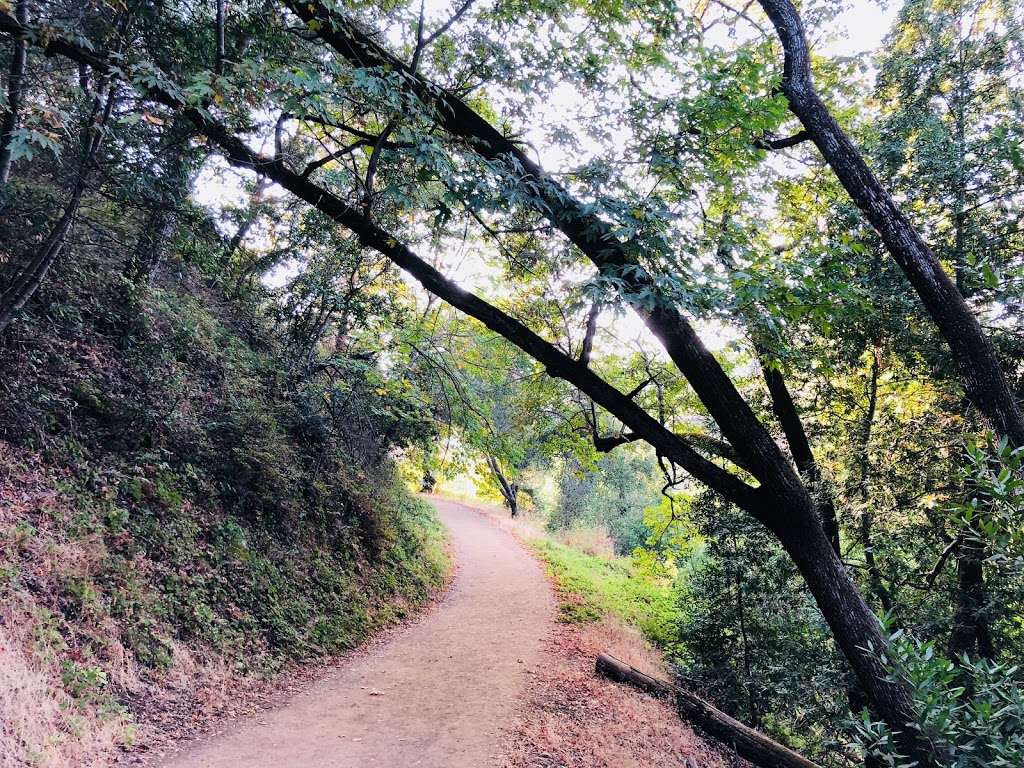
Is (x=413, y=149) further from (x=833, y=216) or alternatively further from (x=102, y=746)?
(x=833, y=216)

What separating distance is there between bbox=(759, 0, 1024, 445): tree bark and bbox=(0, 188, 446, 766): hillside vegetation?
21.7 ft

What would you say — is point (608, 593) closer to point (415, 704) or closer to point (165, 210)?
point (415, 704)

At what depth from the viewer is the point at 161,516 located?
20.6 feet

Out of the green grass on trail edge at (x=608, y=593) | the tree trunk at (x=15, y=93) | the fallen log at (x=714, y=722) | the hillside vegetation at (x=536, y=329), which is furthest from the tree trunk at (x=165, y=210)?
the green grass on trail edge at (x=608, y=593)

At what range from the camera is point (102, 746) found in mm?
4082

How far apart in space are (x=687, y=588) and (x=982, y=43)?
859 centimetres

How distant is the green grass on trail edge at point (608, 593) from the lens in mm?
11141

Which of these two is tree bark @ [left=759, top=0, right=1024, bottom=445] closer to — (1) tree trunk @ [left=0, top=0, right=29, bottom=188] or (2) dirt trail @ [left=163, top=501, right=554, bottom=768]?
(2) dirt trail @ [left=163, top=501, right=554, bottom=768]

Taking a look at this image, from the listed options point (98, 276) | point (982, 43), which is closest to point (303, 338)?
point (98, 276)

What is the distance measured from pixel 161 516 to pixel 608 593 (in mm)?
10215

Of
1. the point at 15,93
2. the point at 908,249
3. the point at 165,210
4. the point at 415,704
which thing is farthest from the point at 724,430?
the point at 15,93

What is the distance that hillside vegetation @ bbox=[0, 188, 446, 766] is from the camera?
4.48 m

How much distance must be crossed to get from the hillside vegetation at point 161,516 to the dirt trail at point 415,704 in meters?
0.53

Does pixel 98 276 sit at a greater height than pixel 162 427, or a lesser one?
greater
